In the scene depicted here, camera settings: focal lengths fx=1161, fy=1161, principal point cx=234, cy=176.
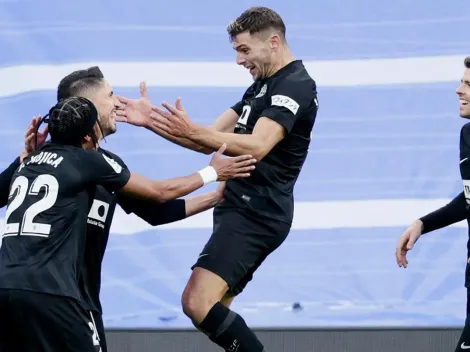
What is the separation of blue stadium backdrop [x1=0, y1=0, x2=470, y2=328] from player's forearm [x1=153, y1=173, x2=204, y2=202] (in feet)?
4.74

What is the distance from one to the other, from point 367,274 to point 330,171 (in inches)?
21.5

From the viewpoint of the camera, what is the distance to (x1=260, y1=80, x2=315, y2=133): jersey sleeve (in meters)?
4.70

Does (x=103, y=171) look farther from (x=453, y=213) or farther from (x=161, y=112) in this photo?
(x=453, y=213)

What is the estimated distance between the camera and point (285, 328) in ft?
18.7

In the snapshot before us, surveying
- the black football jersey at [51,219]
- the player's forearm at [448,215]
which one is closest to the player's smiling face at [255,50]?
the player's forearm at [448,215]

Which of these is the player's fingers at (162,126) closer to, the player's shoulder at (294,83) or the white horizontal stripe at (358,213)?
the player's shoulder at (294,83)

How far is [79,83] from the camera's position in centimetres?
452

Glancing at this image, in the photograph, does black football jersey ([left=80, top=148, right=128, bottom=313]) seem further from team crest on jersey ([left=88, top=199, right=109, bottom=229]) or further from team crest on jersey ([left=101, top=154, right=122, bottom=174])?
team crest on jersey ([left=101, top=154, right=122, bottom=174])

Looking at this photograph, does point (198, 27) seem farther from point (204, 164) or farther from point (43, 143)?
point (43, 143)

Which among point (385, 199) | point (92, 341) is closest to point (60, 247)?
point (92, 341)

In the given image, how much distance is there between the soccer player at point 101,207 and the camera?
4.35 meters

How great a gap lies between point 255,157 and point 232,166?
19 cm

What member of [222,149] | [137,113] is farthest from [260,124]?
[137,113]

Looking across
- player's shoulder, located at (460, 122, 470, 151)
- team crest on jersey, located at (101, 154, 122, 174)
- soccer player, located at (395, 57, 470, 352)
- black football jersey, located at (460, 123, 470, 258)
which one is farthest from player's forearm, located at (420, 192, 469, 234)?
team crest on jersey, located at (101, 154, 122, 174)
